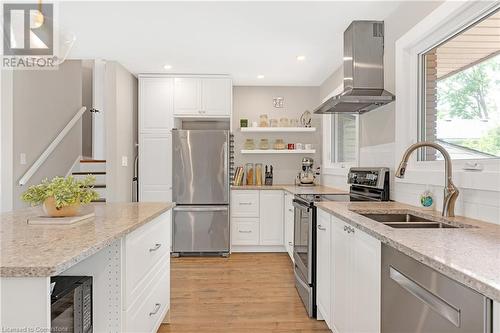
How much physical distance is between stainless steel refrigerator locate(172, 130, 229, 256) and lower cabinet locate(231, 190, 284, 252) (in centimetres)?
24

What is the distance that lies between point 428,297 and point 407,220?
3.92 feet

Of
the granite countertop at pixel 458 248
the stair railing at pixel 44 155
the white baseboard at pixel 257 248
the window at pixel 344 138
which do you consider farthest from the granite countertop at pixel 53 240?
the white baseboard at pixel 257 248

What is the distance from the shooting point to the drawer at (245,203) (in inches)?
195

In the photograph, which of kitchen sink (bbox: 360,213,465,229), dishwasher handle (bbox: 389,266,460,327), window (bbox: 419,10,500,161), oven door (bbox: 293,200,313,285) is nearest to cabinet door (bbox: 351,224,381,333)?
dishwasher handle (bbox: 389,266,460,327)

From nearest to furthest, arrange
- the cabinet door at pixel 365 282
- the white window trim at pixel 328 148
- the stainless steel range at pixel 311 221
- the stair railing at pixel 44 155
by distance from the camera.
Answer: the cabinet door at pixel 365 282 → the stainless steel range at pixel 311 221 → the stair railing at pixel 44 155 → the white window trim at pixel 328 148

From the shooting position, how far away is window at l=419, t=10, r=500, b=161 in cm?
192

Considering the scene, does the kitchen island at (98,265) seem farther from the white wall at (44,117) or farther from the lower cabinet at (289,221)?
the white wall at (44,117)

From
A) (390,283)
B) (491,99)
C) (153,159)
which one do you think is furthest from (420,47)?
(153,159)

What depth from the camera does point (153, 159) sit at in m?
5.03

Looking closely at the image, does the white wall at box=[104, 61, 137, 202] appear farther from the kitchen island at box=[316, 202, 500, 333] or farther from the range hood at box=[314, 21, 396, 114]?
the kitchen island at box=[316, 202, 500, 333]

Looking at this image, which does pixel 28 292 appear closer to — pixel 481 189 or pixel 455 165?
pixel 481 189

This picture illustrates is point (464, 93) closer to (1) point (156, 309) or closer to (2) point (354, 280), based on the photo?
(2) point (354, 280)

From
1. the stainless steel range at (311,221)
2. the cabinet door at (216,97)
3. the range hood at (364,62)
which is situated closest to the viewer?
the stainless steel range at (311,221)

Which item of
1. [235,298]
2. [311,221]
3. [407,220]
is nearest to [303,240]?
[311,221]
